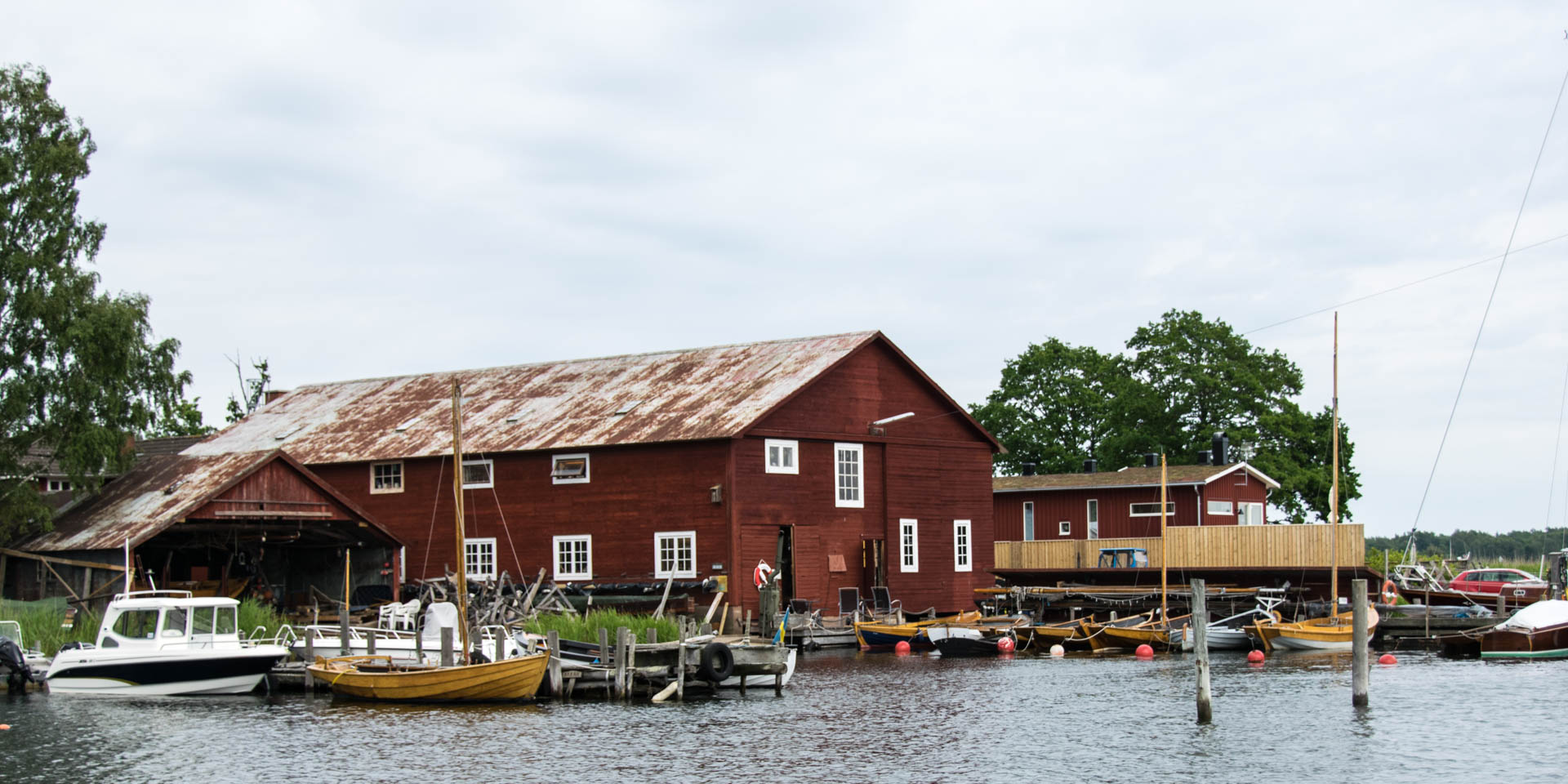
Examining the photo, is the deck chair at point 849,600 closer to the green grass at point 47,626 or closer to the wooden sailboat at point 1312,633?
the wooden sailboat at point 1312,633

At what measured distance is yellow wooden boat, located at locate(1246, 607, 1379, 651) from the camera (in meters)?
45.3

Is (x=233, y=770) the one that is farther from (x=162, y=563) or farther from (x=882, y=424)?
(x=882, y=424)

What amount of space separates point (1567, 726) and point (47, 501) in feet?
129

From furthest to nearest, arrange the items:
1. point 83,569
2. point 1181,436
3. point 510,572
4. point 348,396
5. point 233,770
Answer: point 1181,436
point 348,396
point 510,572
point 83,569
point 233,770

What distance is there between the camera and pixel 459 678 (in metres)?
31.6

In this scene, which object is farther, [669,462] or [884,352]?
[884,352]

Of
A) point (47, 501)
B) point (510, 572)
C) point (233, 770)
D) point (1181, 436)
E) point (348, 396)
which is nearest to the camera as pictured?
point (233, 770)

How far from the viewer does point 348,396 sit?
61469 mm

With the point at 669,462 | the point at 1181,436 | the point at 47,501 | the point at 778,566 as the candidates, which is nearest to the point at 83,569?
the point at 47,501

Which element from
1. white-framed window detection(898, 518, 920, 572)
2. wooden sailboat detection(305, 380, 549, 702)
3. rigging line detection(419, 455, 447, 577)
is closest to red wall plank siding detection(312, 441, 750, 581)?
rigging line detection(419, 455, 447, 577)

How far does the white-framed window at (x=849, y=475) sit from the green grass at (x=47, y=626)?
21583mm

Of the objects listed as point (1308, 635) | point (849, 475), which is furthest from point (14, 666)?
point (1308, 635)

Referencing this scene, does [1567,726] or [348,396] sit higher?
[348,396]

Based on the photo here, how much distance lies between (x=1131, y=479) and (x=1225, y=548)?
30.2ft
